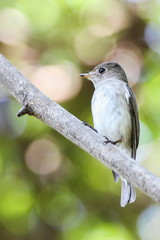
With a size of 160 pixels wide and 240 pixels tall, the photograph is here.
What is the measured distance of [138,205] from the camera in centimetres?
412

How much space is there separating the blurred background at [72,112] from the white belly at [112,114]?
22 centimetres

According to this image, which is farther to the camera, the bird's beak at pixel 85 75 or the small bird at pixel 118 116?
the bird's beak at pixel 85 75

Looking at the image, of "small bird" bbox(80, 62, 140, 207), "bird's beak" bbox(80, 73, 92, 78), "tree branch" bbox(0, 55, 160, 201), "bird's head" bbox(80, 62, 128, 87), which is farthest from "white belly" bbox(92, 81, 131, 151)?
"tree branch" bbox(0, 55, 160, 201)

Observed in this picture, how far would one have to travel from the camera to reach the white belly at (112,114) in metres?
4.04

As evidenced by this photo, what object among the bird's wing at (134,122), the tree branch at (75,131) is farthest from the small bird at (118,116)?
the tree branch at (75,131)

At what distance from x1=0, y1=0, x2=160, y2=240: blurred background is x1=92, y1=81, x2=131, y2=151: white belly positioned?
0.72 feet

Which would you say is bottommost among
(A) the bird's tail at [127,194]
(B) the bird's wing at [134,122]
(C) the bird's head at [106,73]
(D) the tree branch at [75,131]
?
(A) the bird's tail at [127,194]

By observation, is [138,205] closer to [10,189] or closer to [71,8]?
[10,189]

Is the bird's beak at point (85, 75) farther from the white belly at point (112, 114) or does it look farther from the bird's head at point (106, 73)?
the white belly at point (112, 114)

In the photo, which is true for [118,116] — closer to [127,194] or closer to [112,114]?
[112,114]

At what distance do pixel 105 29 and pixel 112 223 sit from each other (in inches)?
65.6

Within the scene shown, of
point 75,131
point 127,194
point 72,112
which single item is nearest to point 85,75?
point 72,112

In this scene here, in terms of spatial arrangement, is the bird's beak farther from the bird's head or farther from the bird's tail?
the bird's tail

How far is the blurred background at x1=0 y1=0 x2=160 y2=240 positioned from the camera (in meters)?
4.12
